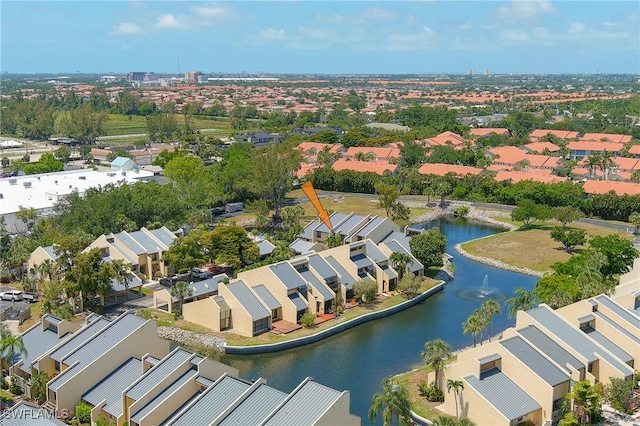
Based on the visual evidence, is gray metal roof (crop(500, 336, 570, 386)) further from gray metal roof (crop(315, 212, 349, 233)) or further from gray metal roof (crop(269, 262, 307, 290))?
gray metal roof (crop(315, 212, 349, 233))

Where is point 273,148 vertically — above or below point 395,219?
above

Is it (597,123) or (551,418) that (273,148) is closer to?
(551,418)

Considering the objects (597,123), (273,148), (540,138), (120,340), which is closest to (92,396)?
(120,340)

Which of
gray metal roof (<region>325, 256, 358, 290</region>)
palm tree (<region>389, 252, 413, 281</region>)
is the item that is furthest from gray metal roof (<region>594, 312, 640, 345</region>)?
gray metal roof (<region>325, 256, 358, 290</region>)

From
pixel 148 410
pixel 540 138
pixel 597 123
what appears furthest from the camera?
pixel 597 123

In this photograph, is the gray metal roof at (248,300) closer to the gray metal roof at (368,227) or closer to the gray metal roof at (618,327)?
the gray metal roof at (368,227)

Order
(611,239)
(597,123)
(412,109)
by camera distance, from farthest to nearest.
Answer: (412,109) → (597,123) → (611,239)
